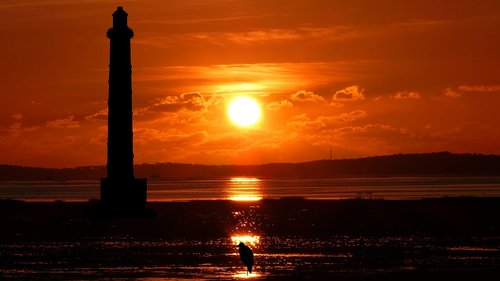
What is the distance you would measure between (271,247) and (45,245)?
983 cm

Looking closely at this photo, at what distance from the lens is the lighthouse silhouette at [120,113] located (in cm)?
5328

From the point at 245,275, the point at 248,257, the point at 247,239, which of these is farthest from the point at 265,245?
the point at 245,275

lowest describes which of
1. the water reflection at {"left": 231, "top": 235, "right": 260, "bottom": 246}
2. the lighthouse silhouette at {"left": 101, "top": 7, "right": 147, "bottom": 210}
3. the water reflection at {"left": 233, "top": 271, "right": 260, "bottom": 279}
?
the water reflection at {"left": 233, "top": 271, "right": 260, "bottom": 279}

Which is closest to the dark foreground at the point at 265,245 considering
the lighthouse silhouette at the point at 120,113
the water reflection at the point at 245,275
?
the water reflection at the point at 245,275

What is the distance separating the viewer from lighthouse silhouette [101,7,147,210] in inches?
2098

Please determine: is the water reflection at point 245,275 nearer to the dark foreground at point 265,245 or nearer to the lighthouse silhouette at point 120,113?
the dark foreground at point 265,245

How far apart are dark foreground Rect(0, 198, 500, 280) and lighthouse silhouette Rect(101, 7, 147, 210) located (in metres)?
2.42

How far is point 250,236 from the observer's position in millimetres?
48719

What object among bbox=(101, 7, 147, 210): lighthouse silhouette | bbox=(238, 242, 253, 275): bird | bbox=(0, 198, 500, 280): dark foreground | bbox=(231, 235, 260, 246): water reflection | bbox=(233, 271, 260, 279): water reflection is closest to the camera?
bbox=(233, 271, 260, 279): water reflection

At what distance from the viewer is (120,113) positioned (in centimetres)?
5334

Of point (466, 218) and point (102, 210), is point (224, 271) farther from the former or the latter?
point (466, 218)

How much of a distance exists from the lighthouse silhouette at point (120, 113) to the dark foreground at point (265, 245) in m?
2.42

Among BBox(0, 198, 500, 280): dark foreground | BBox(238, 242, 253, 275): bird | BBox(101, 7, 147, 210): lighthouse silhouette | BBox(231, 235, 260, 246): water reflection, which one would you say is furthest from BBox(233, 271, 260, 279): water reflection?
BBox(101, 7, 147, 210): lighthouse silhouette

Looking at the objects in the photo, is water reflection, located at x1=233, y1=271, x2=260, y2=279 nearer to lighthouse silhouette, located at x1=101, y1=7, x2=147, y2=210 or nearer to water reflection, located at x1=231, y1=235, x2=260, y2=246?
water reflection, located at x1=231, y1=235, x2=260, y2=246
